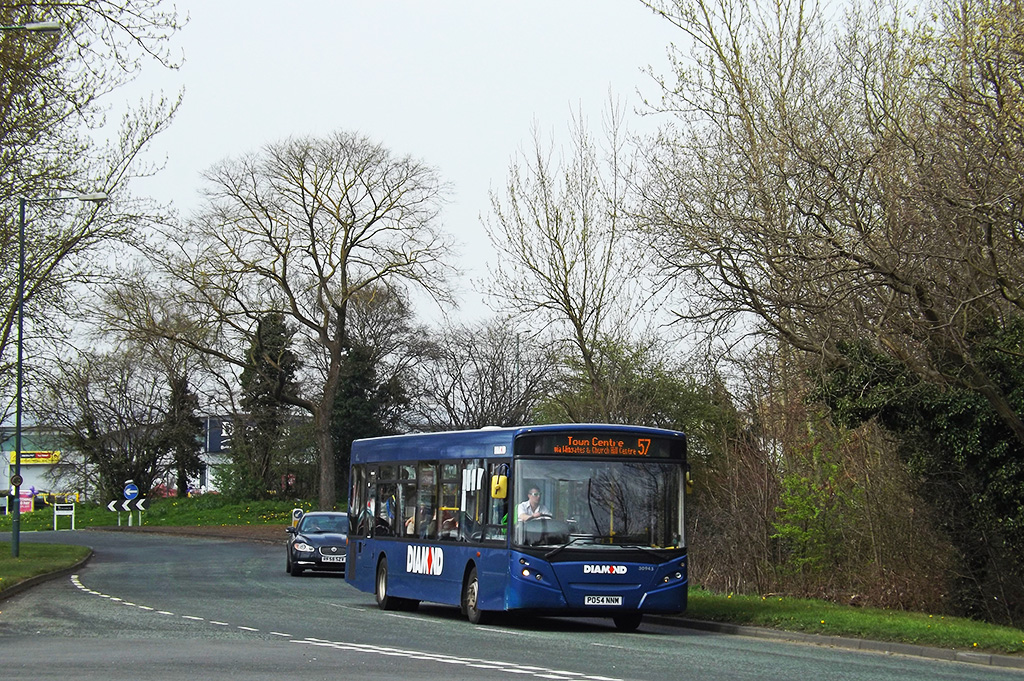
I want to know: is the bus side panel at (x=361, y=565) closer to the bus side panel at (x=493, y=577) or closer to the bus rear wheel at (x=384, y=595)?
the bus rear wheel at (x=384, y=595)

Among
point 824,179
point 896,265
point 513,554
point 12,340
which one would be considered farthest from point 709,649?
point 12,340

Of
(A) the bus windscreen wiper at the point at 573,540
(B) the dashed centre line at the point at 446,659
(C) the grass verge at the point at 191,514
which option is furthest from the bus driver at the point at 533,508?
(C) the grass verge at the point at 191,514

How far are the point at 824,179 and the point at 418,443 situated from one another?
304 inches

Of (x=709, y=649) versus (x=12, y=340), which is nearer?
(x=709, y=649)

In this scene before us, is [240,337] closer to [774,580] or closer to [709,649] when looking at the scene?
[774,580]

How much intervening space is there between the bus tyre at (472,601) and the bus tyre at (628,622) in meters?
1.93

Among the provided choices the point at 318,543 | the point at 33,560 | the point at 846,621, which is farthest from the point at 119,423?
the point at 846,621

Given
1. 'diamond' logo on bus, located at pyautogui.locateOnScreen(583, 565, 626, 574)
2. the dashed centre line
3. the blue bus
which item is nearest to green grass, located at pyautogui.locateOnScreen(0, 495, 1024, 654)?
the blue bus

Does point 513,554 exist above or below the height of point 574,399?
below

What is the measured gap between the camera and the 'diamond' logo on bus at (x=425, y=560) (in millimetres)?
21188

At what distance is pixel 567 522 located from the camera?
62.0 ft

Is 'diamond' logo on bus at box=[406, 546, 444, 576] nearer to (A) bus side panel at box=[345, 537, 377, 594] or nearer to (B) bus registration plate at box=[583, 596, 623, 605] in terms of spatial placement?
(A) bus side panel at box=[345, 537, 377, 594]

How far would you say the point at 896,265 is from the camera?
18.5 m

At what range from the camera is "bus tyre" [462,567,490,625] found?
19.9 metres
